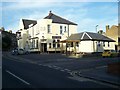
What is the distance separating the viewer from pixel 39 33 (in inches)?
2335

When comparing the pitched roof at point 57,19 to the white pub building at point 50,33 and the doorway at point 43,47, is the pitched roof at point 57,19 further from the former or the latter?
the doorway at point 43,47

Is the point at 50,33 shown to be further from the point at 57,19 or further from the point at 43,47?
the point at 57,19

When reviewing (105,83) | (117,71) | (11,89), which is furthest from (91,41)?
(11,89)

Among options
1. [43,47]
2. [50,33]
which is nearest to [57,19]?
[50,33]

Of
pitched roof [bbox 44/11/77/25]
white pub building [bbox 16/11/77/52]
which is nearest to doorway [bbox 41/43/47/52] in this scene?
white pub building [bbox 16/11/77/52]

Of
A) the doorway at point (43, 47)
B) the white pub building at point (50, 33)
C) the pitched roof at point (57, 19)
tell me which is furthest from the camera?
the pitched roof at point (57, 19)

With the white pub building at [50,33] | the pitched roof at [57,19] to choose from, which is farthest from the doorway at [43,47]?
the pitched roof at [57,19]

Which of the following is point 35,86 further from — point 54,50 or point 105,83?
point 54,50

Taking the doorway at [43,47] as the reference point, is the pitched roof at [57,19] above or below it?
above

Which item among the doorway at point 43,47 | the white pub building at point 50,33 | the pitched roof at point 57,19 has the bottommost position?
the doorway at point 43,47

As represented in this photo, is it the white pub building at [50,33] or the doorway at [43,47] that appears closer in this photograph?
the white pub building at [50,33]

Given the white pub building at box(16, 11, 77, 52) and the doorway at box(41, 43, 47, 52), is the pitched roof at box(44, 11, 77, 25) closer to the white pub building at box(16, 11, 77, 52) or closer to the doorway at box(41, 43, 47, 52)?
the white pub building at box(16, 11, 77, 52)

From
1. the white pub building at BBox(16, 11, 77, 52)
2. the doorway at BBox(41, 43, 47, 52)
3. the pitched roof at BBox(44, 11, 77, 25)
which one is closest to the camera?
the white pub building at BBox(16, 11, 77, 52)

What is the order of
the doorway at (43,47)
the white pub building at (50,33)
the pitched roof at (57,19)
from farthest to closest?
1. the pitched roof at (57,19)
2. the doorway at (43,47)
3. the white pub building at (50,33)
